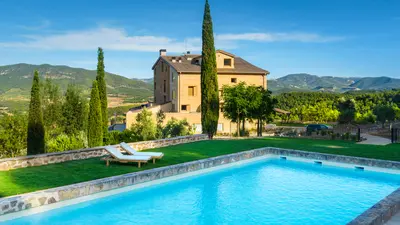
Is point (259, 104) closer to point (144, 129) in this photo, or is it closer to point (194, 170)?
point (144, 129)

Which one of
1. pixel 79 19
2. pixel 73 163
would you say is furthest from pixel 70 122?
pixel 79 19

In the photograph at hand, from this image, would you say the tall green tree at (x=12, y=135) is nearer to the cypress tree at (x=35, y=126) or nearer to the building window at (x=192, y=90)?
the cypress tree at (x=35, y=126)

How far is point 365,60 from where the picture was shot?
2249 inches

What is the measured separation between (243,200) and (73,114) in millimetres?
21484

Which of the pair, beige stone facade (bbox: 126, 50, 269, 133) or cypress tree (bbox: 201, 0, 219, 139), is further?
beige stone facade (bbox: 126, 50, 269, 133)

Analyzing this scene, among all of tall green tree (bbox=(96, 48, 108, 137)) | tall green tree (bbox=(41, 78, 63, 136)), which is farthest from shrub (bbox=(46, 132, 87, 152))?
tall green tree (bbox=(41, 78, 63, 136))

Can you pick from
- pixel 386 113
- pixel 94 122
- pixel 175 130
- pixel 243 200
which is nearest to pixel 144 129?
pixel 175 130

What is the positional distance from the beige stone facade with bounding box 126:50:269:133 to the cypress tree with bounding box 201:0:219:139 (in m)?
10.8

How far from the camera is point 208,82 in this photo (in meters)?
22.4

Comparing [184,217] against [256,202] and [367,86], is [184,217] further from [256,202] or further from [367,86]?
[367,86]

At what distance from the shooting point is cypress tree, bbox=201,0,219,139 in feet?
73.3

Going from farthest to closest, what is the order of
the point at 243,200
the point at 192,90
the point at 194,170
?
the point at 192,90
the point at 194,170
the point at 243,200

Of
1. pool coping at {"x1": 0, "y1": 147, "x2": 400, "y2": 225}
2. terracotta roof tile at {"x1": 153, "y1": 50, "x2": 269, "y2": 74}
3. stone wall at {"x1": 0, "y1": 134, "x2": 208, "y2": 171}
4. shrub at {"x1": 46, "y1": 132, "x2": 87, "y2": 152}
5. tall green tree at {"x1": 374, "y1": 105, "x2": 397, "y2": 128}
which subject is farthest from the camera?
terracotta roof tile at {"x1": 153, "y1": 50, "x2": 269, "y2": 74}

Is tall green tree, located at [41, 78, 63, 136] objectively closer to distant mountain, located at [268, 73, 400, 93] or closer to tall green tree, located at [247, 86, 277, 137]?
tall green tree, located at [247, 86, 277, 137]
